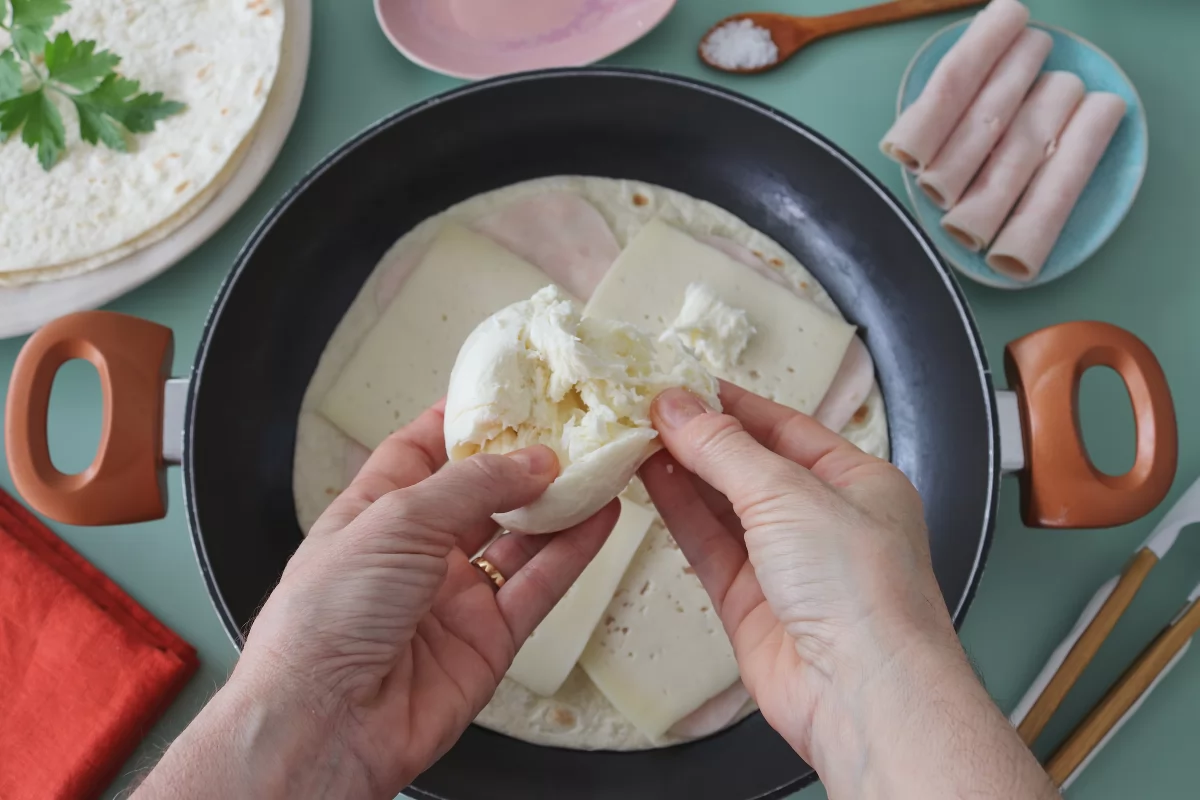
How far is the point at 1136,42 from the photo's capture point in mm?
1637

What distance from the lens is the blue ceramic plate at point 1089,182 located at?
4.76ft

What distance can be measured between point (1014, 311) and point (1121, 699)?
2.27 ft

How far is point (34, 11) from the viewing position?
1461 mm

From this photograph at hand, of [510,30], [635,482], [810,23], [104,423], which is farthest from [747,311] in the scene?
[104,423]

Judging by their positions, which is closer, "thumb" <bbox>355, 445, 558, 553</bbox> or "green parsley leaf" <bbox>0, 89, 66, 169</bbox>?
"thumb" <bbox>355, 445, 558, 553</bbox>

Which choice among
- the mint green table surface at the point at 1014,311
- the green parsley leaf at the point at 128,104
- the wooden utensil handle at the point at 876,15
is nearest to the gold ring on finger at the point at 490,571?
the mint green table surface at the point at 1014,311

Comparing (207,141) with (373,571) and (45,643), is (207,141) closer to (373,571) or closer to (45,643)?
(45,643)

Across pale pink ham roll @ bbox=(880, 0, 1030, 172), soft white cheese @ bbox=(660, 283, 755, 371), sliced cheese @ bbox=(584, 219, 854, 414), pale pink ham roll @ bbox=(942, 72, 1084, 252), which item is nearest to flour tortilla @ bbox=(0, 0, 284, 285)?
sliced cheese @ bbox=(584, 219, 854, 414)

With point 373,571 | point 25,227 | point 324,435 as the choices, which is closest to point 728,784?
point 373,571

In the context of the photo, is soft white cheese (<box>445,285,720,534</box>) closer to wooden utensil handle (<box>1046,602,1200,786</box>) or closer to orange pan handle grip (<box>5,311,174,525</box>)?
orange pan handle grip (<box>5,311,174,525</box>)

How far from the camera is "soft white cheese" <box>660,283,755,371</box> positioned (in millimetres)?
1396

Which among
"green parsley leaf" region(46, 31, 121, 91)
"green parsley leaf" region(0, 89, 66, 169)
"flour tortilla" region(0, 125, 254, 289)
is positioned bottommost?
"flour tortilla" region(0, 125, 254, 289)

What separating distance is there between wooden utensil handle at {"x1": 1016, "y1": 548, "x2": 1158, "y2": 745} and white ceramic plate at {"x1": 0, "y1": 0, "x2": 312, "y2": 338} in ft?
5.40

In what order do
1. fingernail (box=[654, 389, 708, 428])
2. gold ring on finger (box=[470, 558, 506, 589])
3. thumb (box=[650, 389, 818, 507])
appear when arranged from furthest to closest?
gold ring on finger (box=[470, 558, 506, 589])
fingernail (box=[654, 389, 708, 428])
thumb (box=[650, 389, 818, 507])
